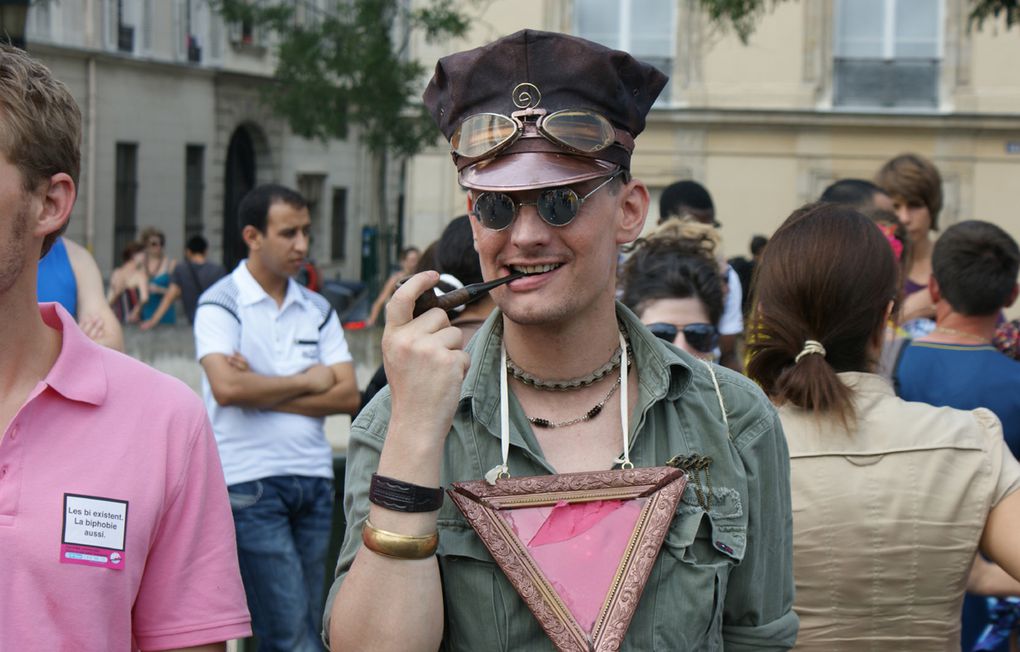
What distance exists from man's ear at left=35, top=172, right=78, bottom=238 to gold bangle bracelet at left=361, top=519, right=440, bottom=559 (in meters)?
0.80

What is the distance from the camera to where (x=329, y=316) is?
20.0 ft

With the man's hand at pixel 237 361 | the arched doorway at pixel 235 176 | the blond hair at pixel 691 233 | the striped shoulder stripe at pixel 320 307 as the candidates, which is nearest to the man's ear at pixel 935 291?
the blond hair at pixel 691 233

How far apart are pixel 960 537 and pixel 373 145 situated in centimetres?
1726

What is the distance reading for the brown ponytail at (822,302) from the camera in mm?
3490

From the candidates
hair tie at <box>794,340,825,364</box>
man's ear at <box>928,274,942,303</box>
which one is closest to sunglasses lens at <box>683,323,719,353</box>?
man's ear at <box>928,274,942,303</box>

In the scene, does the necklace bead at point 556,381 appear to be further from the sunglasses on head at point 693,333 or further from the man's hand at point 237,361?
the man's hand at point 237,361

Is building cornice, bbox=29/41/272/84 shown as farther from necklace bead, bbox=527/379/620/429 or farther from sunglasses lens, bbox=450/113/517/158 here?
necklace bead, bbox=527/379/620/429

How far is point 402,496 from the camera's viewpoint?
7.62 feet

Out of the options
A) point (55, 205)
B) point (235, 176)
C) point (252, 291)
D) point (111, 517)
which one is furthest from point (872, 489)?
point (235, 176)

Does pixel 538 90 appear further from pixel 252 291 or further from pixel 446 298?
pixel 252 291

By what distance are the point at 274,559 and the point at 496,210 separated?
3.39 metres

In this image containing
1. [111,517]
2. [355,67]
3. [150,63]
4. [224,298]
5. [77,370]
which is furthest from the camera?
[150,63]

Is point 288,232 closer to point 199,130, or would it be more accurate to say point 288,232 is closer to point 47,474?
point 47,474

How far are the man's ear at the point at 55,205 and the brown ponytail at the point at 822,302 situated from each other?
68.3 inches
